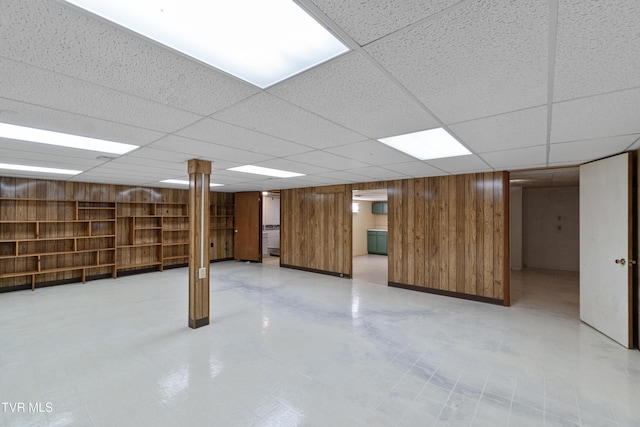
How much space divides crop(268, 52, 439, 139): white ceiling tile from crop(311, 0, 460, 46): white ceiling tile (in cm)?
20

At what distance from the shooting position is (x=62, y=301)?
488 centimetres

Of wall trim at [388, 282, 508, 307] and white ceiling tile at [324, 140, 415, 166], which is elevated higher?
white ceiling tile at [324, 140, 415, 166]

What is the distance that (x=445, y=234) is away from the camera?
525cm

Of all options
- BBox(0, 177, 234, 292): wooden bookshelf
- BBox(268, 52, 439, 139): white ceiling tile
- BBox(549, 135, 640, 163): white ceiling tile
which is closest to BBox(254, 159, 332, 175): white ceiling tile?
BBox(268, 52, 439, 139): white ceiling tile

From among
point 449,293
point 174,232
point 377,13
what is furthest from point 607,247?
point 174,232

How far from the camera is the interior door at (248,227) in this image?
28.3ft

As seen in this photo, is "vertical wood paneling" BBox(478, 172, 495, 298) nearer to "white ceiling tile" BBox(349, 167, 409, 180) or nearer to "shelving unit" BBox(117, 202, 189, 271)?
"white ceiling tile" BBox(349, 167, 409, 180)

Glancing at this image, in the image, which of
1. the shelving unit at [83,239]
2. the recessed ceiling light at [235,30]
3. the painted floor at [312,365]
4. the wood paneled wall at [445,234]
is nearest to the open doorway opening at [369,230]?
the wood paneled wall at [445,234]

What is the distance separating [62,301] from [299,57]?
234 inches

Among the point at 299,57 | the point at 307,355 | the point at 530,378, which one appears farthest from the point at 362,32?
the point at 530,378

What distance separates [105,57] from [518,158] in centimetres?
418

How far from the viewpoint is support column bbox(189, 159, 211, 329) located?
12.1 feet

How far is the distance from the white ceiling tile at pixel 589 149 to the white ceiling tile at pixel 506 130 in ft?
1.33

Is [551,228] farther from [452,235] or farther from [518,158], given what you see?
[518,158]
